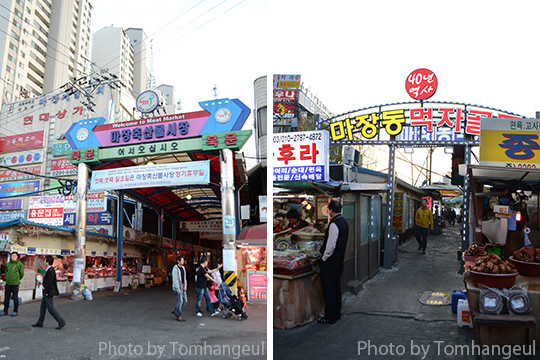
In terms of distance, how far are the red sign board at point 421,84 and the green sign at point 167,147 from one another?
14.4 ft

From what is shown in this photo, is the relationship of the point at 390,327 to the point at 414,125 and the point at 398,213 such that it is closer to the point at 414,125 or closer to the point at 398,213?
the point at 414,125

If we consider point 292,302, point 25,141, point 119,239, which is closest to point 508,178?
point 292,302

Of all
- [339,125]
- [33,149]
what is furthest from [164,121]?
[33,149]

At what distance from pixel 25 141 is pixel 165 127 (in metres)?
26.0

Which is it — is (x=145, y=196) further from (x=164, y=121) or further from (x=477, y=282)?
(x=477, y=282)

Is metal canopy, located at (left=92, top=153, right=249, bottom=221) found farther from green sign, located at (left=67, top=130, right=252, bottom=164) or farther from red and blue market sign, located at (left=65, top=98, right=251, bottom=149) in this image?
red and blue market sign, located at (left=65, top=98, right=251, bottom=149)

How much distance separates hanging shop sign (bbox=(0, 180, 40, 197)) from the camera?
26922mm

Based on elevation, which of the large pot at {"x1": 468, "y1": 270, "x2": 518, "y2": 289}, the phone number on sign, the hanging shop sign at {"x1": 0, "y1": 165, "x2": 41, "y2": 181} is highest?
the hanging shop sign at {"x1": 0, "y1": 165, "x2": 41, "y2": 181}

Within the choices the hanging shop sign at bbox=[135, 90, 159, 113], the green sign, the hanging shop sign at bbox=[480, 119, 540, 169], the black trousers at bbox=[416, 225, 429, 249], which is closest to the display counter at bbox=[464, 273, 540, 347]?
the hanging shop sign at bbox=[480, 119, 540, 169]

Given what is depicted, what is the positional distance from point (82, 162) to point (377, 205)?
32.6 feet

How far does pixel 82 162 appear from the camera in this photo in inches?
511

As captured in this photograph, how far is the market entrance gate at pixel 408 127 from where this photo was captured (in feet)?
26.9

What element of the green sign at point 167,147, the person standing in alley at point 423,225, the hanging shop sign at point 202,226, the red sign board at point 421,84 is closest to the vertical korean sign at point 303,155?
the person standing in alley at point 423,225

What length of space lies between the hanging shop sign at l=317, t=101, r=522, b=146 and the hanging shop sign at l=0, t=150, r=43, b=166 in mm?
29068
